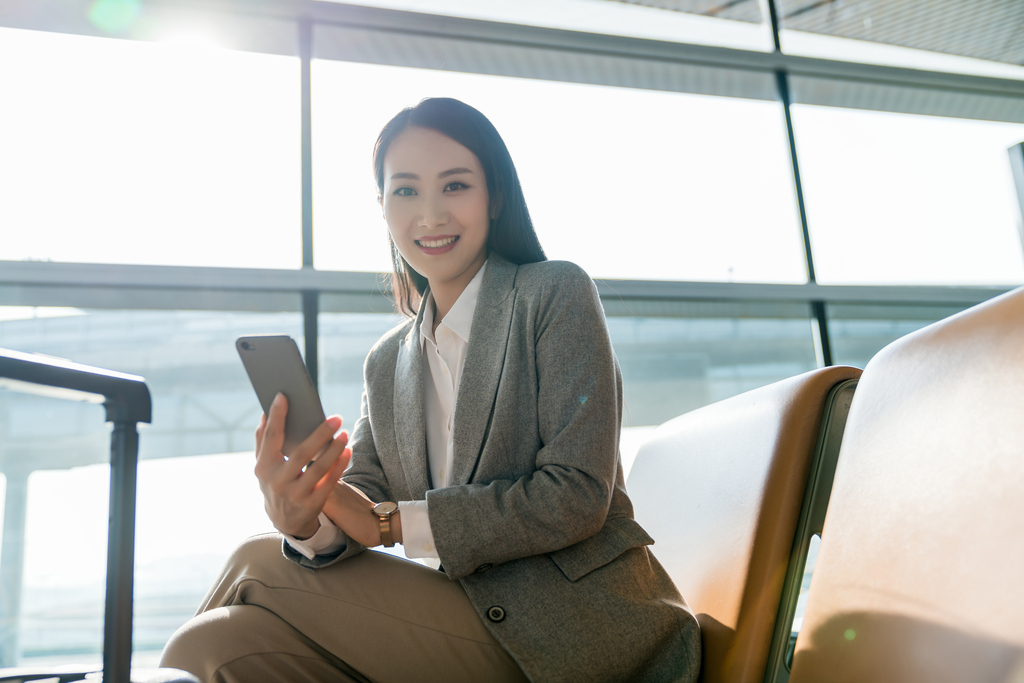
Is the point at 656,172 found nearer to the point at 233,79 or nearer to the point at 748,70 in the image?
the point at 748,70

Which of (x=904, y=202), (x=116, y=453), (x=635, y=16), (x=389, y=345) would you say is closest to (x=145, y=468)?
(x=389, y=345)

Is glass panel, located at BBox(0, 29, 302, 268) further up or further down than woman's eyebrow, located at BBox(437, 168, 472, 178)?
further up

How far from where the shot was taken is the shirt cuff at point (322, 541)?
940mm

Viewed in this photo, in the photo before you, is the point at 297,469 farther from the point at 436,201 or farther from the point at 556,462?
the point at 436,201

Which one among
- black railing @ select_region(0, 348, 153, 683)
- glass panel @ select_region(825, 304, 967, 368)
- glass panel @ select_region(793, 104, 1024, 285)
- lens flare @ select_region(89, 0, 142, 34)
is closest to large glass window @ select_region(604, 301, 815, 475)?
glass panel @ select_region(825, 304, 967, 368)

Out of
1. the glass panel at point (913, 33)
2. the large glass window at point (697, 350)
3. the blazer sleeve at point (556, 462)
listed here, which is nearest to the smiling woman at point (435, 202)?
the blazer sleeve at point (556, 462)

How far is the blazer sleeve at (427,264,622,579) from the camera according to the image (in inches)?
37.1

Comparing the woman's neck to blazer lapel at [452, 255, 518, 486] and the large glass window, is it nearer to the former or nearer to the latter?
blazer lapel at [452, 255, 518, 486]

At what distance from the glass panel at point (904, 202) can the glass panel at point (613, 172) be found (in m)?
0.15

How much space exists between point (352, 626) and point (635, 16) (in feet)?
9.17

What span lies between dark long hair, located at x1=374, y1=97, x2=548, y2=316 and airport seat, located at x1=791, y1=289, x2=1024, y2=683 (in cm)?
63

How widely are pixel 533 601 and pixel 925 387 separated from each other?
0.55 metres

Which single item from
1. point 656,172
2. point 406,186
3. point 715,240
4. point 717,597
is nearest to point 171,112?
point 406,186

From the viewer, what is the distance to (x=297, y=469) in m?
0.90
